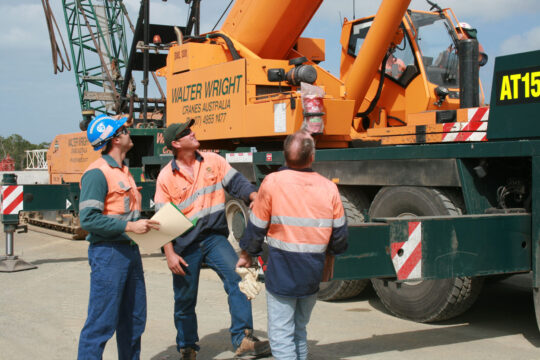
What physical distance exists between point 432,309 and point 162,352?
2529 mm

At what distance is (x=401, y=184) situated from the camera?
6512mm

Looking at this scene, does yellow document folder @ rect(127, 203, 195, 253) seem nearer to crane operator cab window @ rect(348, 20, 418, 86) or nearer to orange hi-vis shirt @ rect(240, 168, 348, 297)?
orange hi-vis shirt @ rect(240, 168, 348, 297)

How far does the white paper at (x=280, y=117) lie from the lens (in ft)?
25.7

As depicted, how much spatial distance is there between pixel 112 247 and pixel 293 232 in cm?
124

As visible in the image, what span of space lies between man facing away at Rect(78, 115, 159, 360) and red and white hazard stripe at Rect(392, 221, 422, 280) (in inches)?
72.2

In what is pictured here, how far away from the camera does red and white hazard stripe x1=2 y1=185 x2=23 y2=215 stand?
9.99 meters

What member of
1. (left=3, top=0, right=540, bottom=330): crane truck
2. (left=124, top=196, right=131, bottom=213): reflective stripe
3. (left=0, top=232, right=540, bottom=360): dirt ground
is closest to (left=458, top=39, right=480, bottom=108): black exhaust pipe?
(left=3, top=0, right=540, bottom=330): crane truck

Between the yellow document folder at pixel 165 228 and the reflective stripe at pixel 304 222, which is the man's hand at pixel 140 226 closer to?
the yellow document folder at pixel 165 228

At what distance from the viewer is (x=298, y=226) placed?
3.75 metres

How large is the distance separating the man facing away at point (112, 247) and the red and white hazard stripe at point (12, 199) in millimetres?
6240

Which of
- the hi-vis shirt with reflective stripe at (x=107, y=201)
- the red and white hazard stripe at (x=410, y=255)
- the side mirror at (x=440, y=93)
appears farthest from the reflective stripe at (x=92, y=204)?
the side mirror at (x=440, y=93)

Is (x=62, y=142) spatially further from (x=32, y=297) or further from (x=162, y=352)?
(x=162, y=352)

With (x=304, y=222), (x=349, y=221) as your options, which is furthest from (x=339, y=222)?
(x=349, y=221)

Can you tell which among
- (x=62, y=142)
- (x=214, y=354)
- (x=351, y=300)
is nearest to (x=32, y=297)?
(x=214, y=354)
